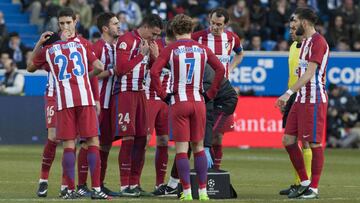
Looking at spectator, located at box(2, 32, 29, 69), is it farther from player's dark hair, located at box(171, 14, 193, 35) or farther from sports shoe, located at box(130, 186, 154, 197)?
player's dark hair, located at box(171, 14, 193, 35)

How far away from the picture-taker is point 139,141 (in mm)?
15500

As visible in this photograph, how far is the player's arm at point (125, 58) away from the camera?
15.1 meters

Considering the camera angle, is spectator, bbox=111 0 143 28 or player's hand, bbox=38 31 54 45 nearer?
player's hand, bbox=38 31 54 45

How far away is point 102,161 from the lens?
614 inches

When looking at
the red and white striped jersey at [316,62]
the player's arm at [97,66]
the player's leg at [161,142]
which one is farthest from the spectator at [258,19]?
the player's arm at [97,66]

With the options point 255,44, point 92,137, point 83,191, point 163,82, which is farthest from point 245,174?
point 255,44

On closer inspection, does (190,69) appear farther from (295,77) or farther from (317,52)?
(295,77)

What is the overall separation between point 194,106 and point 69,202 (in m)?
1.85

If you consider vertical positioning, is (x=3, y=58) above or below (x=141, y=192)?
above

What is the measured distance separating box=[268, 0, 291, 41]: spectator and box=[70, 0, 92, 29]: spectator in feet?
16.1

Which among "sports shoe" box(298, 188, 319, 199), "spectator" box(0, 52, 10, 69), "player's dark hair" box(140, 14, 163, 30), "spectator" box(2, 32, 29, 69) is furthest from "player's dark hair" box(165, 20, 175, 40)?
"spectator" box(2, 32, 29, 69)

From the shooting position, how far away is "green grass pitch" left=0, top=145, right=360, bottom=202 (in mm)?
14984

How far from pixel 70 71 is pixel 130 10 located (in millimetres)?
17325

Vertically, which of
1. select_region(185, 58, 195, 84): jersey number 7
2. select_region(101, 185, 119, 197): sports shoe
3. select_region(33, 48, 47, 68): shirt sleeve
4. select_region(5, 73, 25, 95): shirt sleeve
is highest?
select_region(33, 48, 47, 68): shirt sleeve
